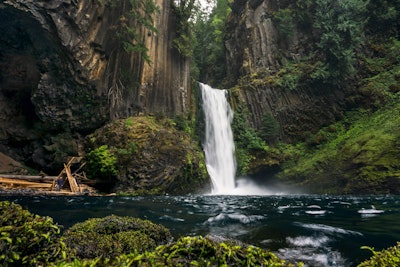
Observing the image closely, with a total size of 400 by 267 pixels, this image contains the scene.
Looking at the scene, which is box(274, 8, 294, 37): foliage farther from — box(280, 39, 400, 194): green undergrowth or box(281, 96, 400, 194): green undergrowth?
box(281, 96, 400, 194): green undergrowth

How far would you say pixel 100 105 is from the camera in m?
19.1

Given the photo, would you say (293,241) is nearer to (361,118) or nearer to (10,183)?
(10,183)

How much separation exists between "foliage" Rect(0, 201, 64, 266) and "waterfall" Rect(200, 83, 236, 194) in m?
19.9

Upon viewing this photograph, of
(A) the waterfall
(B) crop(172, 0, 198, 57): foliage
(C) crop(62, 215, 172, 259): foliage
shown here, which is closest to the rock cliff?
(B) crop(172, 0, 198, 57): foliage

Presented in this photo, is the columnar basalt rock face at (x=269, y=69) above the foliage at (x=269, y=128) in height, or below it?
above

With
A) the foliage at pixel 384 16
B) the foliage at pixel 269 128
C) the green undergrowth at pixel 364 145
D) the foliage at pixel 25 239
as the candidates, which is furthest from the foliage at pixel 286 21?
the foliage at pixel 25 239

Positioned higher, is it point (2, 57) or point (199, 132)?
point (2, 57)

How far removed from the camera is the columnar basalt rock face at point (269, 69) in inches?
1091

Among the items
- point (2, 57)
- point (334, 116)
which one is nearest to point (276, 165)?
point (334, 116)

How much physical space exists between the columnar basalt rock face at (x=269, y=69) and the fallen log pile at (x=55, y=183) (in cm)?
1813

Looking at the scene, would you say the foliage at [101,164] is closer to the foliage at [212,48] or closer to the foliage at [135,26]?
the foliage at [135,26]

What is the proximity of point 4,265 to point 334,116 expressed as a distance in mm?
29256

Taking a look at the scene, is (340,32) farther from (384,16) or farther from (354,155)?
(354,155)

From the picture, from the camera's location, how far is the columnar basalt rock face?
27719 millimetres
